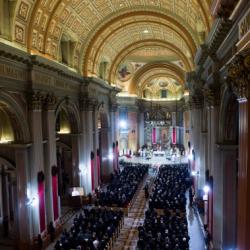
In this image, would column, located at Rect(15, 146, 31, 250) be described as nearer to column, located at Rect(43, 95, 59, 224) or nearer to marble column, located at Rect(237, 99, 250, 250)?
column, located at Rect(43, 95, 59, 224)

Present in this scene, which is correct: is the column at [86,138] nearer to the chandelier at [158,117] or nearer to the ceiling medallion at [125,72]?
the ceiling medallion at [125,72]

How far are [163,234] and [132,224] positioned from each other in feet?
14.3

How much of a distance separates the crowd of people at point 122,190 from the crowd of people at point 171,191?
63.0 inches

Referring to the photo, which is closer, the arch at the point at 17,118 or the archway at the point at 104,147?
the arch at the point at 17,118

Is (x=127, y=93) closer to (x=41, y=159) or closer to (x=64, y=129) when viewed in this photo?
(x=64, y=129)

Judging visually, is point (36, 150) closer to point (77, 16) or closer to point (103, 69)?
point (77, 16)

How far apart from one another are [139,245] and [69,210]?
800cm

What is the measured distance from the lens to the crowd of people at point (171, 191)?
17.1 metres

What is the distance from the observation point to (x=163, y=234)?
1283 cm

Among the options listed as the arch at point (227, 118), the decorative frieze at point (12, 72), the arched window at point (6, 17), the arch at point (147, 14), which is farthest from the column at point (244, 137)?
the arch at point (147, 14)

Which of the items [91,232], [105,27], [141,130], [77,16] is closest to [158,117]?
[141,130]

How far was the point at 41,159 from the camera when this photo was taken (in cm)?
1429

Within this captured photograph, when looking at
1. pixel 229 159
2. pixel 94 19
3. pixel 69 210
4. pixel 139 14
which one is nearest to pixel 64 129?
pixel 69 210

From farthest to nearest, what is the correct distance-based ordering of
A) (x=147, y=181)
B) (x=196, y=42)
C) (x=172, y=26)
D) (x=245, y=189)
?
(x=147, y=181) < (x=172, y=26) < (x=196, y=42) < (x=245, y=189)
